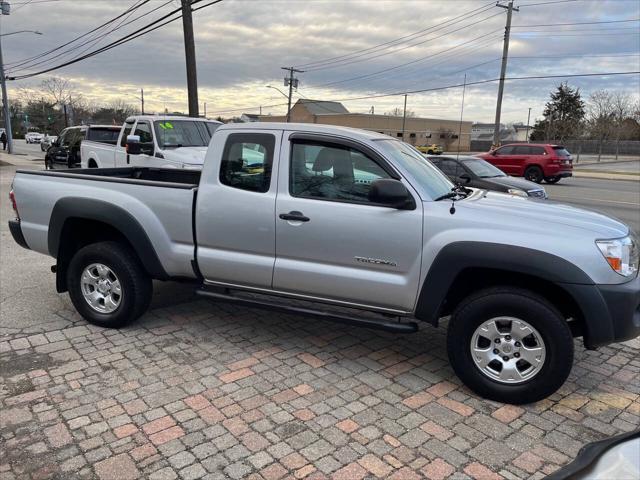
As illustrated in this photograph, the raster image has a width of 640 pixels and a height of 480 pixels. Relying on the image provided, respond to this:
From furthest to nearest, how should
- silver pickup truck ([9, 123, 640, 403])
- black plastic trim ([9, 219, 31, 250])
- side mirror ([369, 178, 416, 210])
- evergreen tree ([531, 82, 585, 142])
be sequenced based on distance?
1. evergreen tree ([531, 82, 585, 142])
2. black plastic trim ([9, 219, 31, 250])
3. side mirror ([369, 178, 416, 210])
4. silver pickup truck ([9, 123, 640, 403])

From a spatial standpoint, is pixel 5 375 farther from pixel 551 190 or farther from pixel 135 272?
pixel 551 190

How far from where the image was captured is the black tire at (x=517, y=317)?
10.9ft

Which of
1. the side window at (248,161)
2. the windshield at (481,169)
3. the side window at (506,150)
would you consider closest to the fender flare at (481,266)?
the side window at (248,161)

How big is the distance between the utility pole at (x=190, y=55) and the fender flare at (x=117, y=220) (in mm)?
13022

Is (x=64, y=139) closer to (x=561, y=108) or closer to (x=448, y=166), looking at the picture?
(x=448, y=166)

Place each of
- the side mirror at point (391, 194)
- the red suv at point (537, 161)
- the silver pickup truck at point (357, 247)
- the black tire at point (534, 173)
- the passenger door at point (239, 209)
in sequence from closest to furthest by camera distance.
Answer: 1. the silver pickup truck at point (357, 247)
2. the side mirror at point (391, 194)
3. the passenger door at point (239, 209)
4. the red suv at point (537, 161)
5. the black tire at point (534, 173)

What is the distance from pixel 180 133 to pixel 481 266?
8.90m

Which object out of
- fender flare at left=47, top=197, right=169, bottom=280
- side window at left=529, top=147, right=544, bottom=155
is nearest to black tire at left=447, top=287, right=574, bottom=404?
fender flare at left=47, top=197, right=169, bottom=280

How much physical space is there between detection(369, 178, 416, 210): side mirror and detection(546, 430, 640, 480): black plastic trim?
1976 mm

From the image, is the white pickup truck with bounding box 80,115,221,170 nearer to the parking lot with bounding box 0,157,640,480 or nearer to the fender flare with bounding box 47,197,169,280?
the fender flare with bounding box 47,197,169,280

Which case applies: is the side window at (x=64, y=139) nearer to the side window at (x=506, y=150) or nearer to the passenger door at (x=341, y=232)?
the side window at (x=506, y=150)

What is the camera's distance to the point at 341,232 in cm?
378

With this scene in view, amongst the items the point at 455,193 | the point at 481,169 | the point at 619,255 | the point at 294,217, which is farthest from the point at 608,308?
the point at 481,169

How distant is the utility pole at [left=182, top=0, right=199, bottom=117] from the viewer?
16.1m
